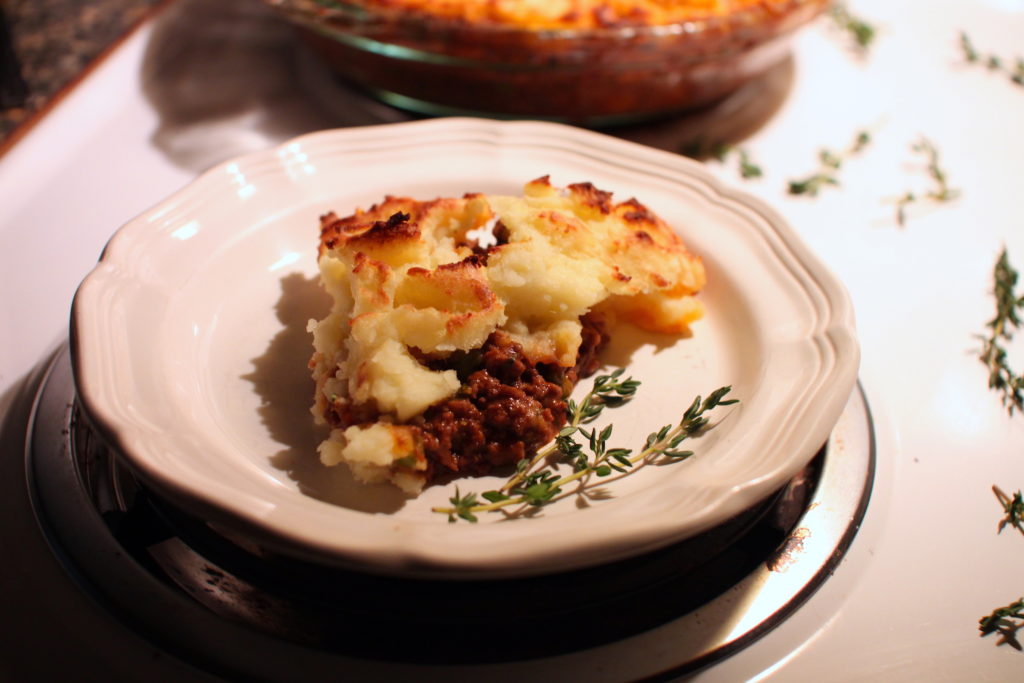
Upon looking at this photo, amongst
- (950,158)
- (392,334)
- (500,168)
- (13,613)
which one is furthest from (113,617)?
(950,158)

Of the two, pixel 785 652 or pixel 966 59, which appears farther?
pixel 966 59

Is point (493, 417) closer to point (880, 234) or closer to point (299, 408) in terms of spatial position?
point (299, 408)

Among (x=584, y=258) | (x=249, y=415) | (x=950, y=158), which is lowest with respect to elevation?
(x=950, y=158)

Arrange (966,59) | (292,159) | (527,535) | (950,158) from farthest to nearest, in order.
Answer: (966,59), (950,158), (292,159), (527,535)

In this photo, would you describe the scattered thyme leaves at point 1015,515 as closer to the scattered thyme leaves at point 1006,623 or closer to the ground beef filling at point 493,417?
the scattered thyme leaves at point 1006,623

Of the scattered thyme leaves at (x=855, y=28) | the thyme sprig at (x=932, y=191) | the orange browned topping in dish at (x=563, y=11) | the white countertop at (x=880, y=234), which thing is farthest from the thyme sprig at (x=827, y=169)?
the scattered thyme leaves at (x=855, y=28)

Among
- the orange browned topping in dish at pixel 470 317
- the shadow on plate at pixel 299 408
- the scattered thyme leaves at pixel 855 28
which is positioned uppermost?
the orange browned topping in dish at pixel 470 317

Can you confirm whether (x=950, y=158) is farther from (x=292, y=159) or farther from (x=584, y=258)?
(x=292, y=159)

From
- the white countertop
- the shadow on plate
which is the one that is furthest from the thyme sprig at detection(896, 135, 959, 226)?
the shadow on plate
